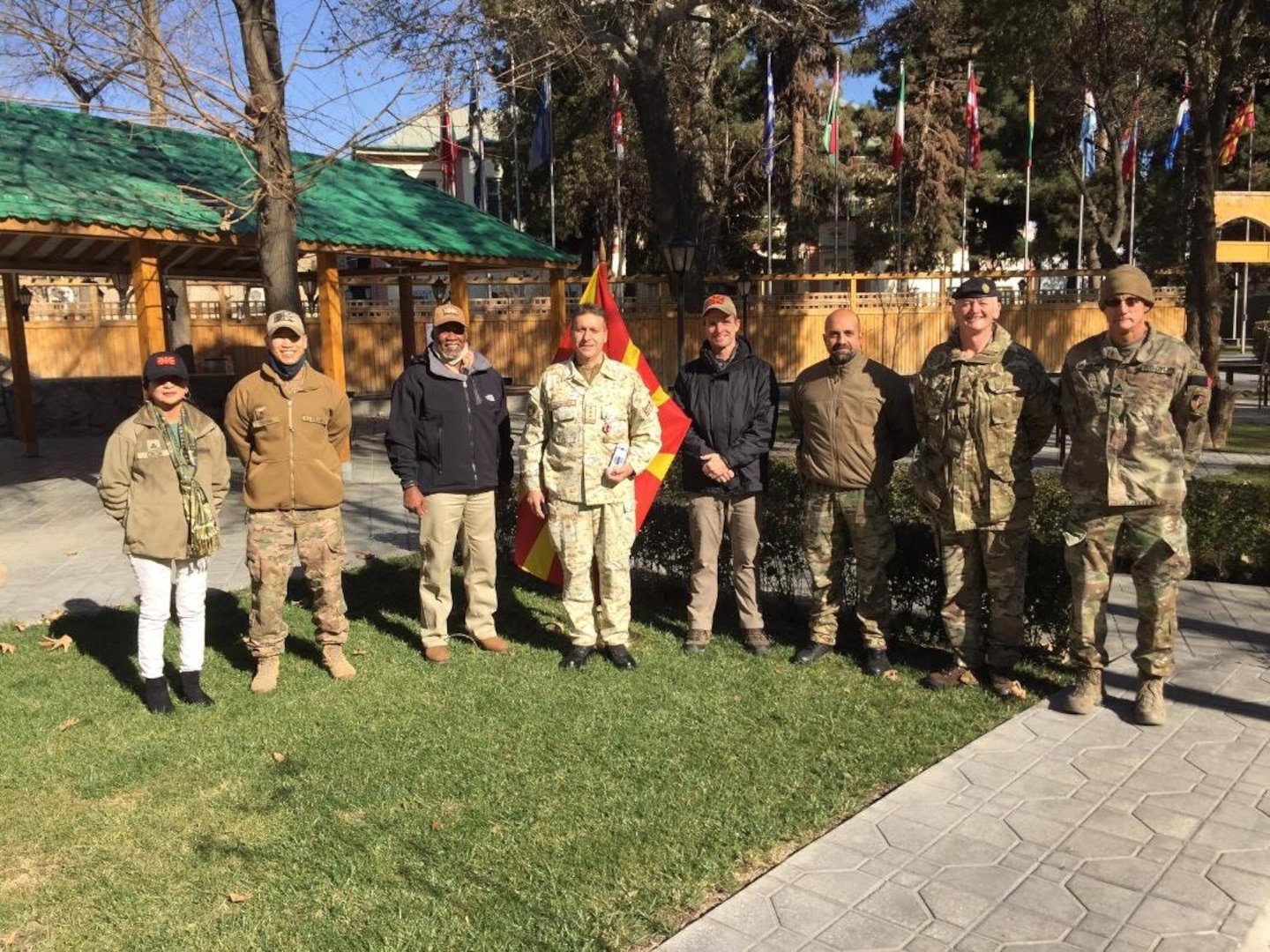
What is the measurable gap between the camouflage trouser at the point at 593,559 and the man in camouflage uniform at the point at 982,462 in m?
1.53

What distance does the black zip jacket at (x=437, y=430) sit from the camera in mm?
5375

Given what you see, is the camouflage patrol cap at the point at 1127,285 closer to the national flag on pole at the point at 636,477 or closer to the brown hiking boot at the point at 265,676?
the national flag on pole at the point at 636,477

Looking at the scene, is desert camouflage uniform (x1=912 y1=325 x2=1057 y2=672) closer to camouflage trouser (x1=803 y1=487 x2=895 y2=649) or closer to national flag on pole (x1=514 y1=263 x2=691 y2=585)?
camouflage trouser (x1=803 y1=487 x2=895 y2=649)

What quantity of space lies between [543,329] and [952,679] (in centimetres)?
1859

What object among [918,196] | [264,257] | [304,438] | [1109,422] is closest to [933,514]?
[1109,422]

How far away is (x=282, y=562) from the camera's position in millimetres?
5199

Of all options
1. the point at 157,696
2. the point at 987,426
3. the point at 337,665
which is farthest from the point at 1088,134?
the point at 157,696

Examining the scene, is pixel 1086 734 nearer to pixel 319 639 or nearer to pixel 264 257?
pixel 319 639

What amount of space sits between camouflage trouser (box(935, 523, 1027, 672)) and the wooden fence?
16579mm

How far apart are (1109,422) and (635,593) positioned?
138 inches

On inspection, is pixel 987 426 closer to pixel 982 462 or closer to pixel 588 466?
pixel 982 462

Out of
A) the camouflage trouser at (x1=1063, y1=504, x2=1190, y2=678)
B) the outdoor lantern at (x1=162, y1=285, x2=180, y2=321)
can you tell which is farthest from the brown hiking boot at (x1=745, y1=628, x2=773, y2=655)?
the outdoor lantern at (x1=162, y1=285, x2=180, y2=321)

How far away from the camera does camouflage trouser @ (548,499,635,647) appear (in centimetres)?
530

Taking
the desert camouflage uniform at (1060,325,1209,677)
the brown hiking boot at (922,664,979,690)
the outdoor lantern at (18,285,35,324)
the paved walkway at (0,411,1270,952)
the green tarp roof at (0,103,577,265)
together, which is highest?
the green tarp roof at (0,103,577,265)
